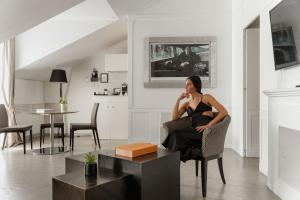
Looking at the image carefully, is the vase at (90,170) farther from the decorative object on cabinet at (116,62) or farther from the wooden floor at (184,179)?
the decorative object on cabinet at (116,62)

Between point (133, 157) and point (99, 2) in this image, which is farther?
point (99, 2)

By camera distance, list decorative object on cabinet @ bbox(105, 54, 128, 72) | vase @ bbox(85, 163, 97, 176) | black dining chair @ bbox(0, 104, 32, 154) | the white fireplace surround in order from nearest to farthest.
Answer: vase @ bbox(85, 163, 97, 176), the white fireplace surround, black dining chair @ bbox(0, 104, 32, 154), decorative object on cabinet @ bbox(105, 54, 128, 72)

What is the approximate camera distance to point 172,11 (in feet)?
17.0

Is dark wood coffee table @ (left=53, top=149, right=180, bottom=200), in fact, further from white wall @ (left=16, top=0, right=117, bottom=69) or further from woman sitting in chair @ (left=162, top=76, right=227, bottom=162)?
white wall @ (left=16, top=0, right=117, bottom=69)

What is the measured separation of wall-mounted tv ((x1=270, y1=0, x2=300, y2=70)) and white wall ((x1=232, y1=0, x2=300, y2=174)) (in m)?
0.14

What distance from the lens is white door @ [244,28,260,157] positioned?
419 centimetres

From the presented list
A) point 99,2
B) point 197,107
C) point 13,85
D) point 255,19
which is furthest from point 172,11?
point 13,85

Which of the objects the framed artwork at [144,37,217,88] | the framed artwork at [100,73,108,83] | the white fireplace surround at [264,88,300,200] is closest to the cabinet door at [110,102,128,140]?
the framed artwork at [100,73,108,83]

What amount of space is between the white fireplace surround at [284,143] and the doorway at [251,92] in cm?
144

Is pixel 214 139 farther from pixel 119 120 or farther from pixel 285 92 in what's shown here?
pixel 119 120

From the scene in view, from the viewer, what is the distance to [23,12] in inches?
127

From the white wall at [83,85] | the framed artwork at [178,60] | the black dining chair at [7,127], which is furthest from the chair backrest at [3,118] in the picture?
the framed artwork at [178,60]

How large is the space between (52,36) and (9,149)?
2.34 meters

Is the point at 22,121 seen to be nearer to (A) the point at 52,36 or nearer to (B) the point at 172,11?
(A) the point at 52,36
